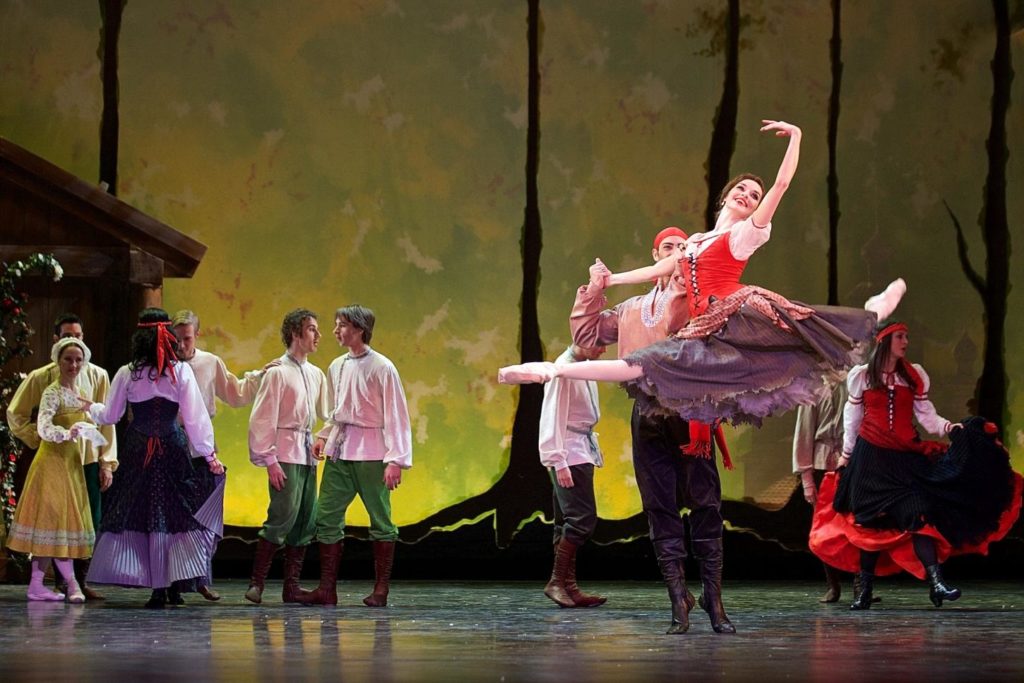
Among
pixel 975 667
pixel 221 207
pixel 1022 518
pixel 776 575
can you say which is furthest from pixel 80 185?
pixel 1022 518

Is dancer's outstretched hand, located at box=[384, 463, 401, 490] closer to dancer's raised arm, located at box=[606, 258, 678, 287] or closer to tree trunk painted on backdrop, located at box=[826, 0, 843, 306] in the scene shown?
dancer's raised arm, located at box=[606, 258, 678, 287]

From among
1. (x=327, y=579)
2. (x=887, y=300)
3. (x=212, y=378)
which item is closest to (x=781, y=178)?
(x=887, y=300)

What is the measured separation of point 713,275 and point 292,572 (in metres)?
3.10

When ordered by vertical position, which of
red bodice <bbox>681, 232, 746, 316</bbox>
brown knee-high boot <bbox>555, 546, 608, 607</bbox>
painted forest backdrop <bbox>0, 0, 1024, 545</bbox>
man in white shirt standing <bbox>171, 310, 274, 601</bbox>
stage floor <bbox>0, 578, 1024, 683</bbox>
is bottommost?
stage floor <bbox>0, 578, 1024, 683</bbox>

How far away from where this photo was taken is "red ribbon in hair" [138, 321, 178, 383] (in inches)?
266

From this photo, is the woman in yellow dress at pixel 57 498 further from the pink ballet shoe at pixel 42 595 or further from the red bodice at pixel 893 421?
the red bodice at pixel 893 421

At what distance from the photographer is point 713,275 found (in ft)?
17.5

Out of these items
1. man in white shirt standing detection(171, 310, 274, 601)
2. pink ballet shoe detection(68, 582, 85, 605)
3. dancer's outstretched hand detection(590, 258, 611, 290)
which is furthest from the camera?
man in white shirt standing detection(171, 310, 274, 601)

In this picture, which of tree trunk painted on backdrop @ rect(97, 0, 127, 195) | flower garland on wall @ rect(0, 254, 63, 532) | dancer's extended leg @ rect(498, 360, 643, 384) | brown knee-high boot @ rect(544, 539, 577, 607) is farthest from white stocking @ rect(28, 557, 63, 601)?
dancer's extended leg @ rect(498, 360, 643, 384)

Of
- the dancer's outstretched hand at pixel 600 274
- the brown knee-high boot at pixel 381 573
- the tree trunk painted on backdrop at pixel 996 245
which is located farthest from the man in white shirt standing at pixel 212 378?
the tree trunk painted on backdrop at pixel 996 245

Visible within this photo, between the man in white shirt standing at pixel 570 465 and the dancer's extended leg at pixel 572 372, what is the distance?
191cm

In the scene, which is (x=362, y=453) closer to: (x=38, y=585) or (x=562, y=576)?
(x=562, y=576)

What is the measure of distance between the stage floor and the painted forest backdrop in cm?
206

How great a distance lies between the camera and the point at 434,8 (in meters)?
9.71
